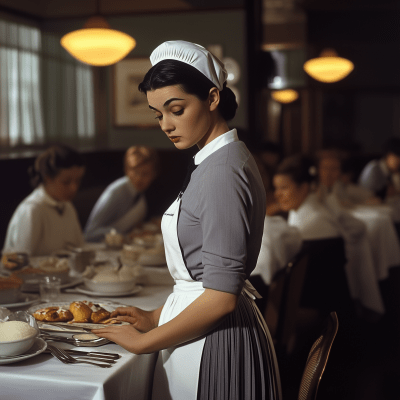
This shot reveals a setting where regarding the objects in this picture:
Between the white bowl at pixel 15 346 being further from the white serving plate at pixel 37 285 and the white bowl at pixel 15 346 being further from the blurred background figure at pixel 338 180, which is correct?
the blurred background figure at pixel 338 180

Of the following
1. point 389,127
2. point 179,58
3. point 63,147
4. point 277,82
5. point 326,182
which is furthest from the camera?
point 277,82

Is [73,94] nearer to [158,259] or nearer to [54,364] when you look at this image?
[158,259]

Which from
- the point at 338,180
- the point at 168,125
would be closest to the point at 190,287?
the point at 168,125

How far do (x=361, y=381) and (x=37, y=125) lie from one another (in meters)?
4.99

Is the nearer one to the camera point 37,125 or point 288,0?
point 37,125

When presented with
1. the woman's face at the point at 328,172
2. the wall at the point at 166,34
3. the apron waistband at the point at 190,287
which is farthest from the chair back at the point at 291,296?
the wall at the point at 166,34

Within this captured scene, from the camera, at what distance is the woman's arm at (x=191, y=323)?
111 centimetres

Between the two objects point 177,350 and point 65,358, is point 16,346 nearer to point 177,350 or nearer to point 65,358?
point 65,358

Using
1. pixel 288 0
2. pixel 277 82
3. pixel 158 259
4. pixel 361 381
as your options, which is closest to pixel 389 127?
pixel 277 82

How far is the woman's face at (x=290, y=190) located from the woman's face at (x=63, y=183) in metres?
1.25

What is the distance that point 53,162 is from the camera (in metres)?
2.95

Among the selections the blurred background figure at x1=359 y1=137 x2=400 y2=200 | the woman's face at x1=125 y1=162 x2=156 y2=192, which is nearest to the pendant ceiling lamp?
the woman's face at x1=125 y1=162 x2=156 y2=192

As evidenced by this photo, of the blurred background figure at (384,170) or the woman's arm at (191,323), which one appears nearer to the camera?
the woman's arm at (191,323)

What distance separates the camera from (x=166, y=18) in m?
6.24
